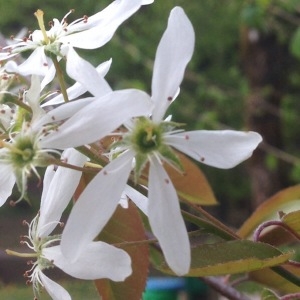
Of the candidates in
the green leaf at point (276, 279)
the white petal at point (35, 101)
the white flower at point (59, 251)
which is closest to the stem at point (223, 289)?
the green leaf at point (276, 279)

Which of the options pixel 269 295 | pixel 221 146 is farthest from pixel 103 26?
pixel 269 295

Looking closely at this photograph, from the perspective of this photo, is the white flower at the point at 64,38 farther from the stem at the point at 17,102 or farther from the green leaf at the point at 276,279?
the green leaf at the point at 276,279

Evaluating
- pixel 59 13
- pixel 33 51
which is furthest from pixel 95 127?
pixel 59 13

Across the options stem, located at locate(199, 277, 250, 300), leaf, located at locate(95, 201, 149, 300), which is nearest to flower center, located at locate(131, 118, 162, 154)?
leaf, located at locate(95, 201, 149, 300)

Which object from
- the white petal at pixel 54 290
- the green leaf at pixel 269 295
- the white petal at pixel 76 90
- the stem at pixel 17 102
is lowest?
the white petal at pixel 54 290

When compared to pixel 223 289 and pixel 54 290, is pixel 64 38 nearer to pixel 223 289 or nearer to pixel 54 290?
pixel 54 290

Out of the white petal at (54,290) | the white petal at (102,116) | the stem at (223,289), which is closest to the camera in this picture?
the white petal at (102,116)

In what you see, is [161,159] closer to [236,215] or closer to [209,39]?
[209,39]
